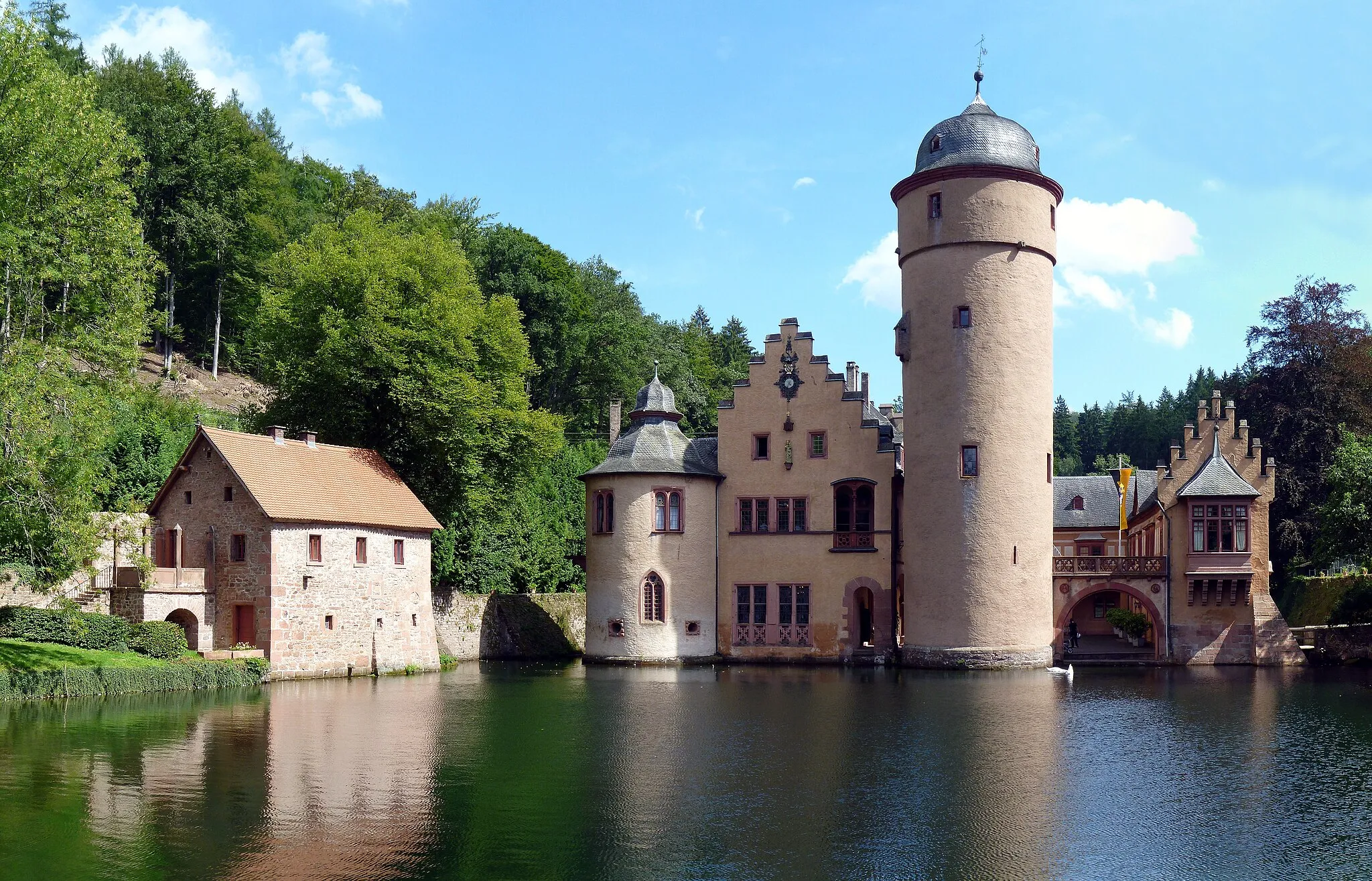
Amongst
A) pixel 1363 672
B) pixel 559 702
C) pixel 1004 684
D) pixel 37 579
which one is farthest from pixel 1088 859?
pixel 1363 672

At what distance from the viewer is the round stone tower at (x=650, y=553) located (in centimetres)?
4141

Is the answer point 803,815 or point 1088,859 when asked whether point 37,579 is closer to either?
point 803,815

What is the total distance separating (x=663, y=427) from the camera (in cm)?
4319

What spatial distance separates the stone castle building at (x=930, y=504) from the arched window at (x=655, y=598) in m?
0.07

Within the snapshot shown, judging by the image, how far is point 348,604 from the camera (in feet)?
116

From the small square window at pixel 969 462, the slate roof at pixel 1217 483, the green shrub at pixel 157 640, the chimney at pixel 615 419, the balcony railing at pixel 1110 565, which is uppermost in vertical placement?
the chimney at pixel 615 419

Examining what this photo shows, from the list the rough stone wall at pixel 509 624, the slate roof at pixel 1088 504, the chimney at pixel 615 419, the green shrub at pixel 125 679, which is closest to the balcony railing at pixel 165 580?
the green shrub at pixel 125 679

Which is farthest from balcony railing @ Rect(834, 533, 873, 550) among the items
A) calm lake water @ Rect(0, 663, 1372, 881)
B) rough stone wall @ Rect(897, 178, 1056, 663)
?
calm lake water @ Rect(0, 663, 1372, 881)

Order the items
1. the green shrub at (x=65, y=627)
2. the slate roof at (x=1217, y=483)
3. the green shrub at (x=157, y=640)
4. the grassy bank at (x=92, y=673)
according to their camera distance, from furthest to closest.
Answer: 1. the slate roof at (x=1217, y=483)
2. the green shrub at (x=157, y=640)
3. the green shrub at (x=65, y=627)
4. the grassy bank at (x=92, y=673)

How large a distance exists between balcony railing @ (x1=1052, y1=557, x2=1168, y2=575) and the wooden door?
2578 cm

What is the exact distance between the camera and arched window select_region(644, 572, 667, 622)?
136ft

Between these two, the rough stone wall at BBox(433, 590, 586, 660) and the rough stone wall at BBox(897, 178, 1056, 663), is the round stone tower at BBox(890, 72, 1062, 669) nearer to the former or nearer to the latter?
the rough stone wall at BBox(897, 178, 1056, 663)

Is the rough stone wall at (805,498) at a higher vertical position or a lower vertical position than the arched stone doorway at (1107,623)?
higher

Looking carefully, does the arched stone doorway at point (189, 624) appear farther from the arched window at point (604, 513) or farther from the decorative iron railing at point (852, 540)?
the decorative iron railing at point (852, 540)
